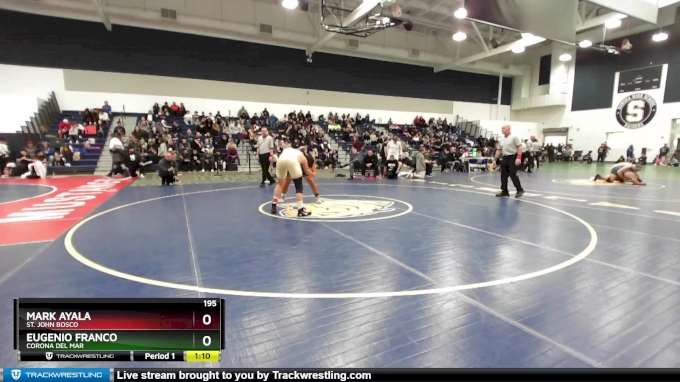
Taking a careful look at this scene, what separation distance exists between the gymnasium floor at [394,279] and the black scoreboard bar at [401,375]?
692mm

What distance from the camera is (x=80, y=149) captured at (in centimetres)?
1462

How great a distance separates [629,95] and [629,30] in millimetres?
4421

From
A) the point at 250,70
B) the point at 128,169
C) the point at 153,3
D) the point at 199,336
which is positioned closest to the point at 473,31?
the point at 250,70

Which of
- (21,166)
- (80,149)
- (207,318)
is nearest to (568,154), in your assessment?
(80,149)

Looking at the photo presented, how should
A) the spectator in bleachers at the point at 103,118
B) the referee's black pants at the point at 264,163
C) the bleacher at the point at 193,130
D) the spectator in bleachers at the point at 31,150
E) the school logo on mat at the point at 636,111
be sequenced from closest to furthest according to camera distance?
the referee's black pants at the point at 264,163 < the spectator in bleachers at the point at 31,150 < the spectator in bleachers at the point at 103,118 < the bleacher at the point at 193,130 < the school logo on mat at the point at 636,111

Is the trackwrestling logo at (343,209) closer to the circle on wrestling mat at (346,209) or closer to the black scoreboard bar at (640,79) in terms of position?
the circle on wrestling mat at (346,209)

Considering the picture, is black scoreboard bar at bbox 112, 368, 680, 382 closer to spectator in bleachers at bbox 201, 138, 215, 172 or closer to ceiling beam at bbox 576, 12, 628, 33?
spectator in bleachers at bbox 201, 138, 215, 172

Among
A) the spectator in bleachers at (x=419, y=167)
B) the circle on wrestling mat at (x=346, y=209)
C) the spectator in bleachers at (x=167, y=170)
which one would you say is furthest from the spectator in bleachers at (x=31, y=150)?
the spectator in bleachers at (x=419, y=167)

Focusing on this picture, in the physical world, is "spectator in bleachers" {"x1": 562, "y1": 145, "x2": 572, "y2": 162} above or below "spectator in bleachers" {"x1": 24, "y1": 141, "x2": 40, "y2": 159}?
above

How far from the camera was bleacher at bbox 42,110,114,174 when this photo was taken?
517 inches

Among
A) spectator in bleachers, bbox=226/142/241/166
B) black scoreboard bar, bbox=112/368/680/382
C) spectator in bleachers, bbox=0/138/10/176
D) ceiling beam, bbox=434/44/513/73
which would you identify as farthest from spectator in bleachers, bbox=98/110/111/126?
ceiling beam, bbox=434/44/513/73

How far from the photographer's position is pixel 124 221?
5.32 meters
